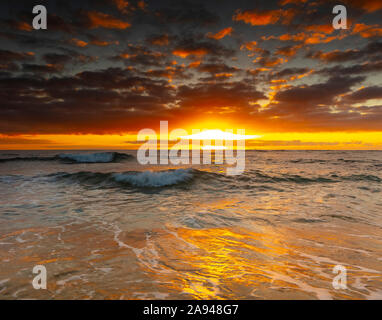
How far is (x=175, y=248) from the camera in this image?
4730 mm

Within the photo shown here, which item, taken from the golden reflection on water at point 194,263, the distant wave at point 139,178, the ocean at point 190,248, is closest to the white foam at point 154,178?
the distant wave at point 139,178

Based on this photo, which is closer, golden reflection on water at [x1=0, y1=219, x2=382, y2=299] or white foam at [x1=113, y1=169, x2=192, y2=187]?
golden reflection on water at [x1=0, y1=219, x2=382, y2=299]

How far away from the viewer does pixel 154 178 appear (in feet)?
51.1

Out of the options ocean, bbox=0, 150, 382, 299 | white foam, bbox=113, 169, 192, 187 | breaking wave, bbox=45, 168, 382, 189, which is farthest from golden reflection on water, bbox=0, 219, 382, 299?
white foam, bbox=113, 169, 192, 187

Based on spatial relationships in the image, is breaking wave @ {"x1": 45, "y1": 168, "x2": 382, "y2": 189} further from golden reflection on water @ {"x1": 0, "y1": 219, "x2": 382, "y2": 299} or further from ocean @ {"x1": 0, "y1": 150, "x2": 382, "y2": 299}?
golden reflection on water @ {"x1": 0, "y1": 219, "x2": 382, "y2": 299}

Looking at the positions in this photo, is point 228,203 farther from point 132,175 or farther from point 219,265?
point 132,175

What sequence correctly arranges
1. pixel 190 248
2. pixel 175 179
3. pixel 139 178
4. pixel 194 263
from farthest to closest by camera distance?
pixel 175 179
pixel 139 178
pixel 190 248
pixel 194 263

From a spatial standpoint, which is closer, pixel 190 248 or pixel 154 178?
pixel 190 248

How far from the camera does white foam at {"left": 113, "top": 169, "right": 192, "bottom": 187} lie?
48.7 ft

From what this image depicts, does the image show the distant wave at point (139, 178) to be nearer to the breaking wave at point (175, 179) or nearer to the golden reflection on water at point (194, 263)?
the breaking wave at point (175, 179)

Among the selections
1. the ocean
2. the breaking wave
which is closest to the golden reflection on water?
the ocean

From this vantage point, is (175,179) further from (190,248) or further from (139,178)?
(190,248)

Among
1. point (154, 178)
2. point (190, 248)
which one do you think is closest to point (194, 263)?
point (190, 248)
